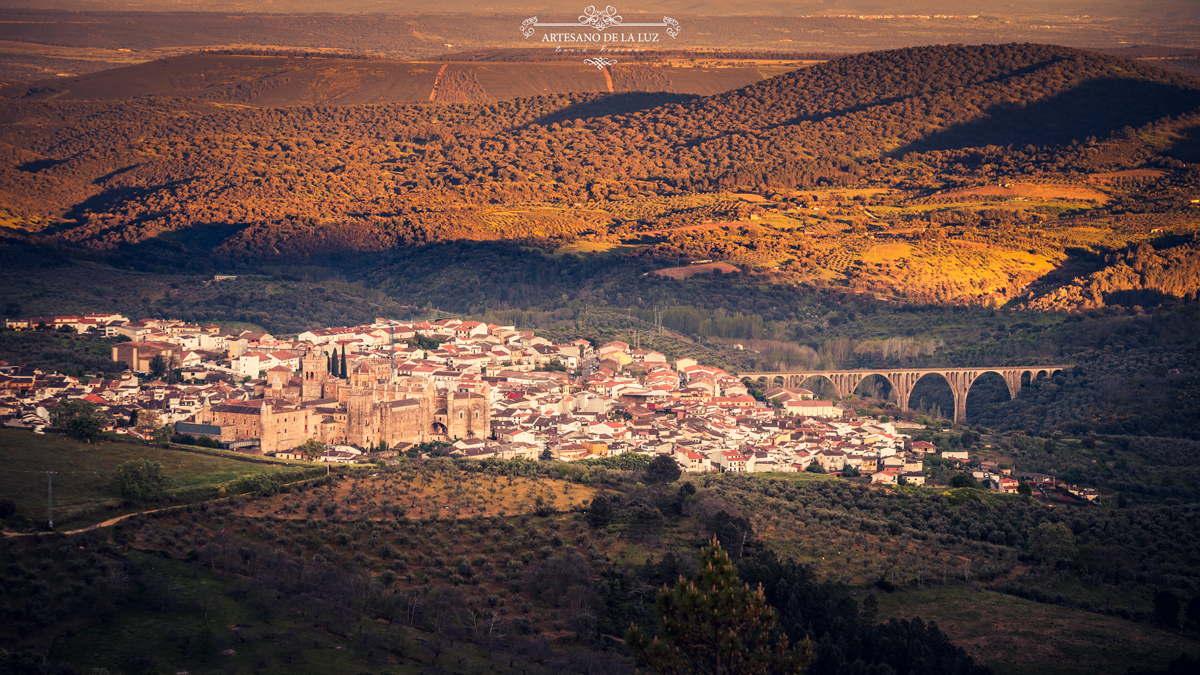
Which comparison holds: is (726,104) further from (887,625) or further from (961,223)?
(887,625)

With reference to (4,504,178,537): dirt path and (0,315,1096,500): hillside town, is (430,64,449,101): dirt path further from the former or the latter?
(4,504,178,537): dirt path

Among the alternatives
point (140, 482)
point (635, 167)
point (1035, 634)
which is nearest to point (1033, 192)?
point (635, 167)

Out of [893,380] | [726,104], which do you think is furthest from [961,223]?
[726,104]

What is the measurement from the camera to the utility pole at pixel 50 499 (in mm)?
31531

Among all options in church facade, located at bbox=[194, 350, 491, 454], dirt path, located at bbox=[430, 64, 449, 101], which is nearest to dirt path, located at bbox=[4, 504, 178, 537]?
church facade, located at bbox=[194, 350, 491, 454]

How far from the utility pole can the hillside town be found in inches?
379

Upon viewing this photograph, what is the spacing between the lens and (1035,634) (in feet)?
108

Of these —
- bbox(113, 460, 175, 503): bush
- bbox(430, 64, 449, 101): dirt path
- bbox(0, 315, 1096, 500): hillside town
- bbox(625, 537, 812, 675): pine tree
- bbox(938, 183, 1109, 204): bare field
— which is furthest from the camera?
bbox(430, 64, 449, 101): dirt path

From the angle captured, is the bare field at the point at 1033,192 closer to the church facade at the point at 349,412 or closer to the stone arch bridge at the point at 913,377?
the stone arch bridge at the point at 913,377

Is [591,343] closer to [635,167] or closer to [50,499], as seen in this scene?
[50,499]

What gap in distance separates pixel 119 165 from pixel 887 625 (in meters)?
128

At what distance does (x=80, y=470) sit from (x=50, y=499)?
5.26m

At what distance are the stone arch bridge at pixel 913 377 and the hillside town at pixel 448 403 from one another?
12.4 feet

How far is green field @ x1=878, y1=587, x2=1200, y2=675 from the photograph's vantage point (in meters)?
31.5
